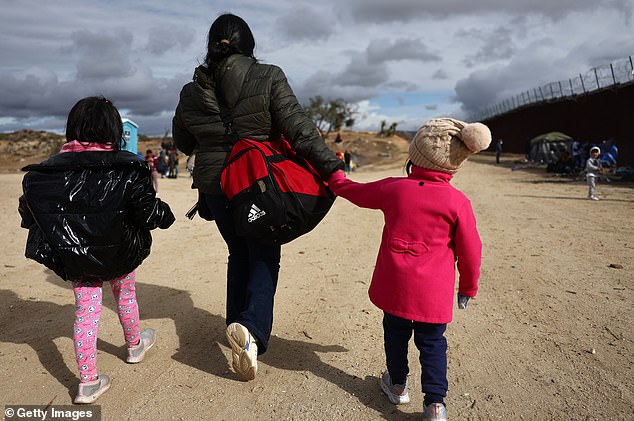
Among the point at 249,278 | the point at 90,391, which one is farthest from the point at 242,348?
the point at 90,391

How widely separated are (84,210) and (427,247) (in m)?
1.90

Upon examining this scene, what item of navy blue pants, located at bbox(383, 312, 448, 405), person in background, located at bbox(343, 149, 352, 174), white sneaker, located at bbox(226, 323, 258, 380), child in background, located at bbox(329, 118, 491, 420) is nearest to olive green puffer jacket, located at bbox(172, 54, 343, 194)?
child in background, located at bbox(329, 118, 491, 420)

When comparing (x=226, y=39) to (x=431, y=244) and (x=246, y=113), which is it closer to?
(x=246, y=113)

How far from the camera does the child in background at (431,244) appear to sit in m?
2.74

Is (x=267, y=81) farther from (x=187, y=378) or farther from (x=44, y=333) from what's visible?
(x=44, y=333)

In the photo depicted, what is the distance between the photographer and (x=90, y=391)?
118 inches

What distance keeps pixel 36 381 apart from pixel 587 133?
32486 mm

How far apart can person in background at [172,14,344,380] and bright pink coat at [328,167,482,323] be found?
55 cm

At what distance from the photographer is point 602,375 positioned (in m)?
3.30

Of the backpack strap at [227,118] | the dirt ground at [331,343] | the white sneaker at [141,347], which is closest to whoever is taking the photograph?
the dirt ground at [331,343]

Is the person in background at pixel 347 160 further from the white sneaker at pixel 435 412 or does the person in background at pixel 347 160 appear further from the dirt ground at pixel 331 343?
the white sneaker at pixel 435 412

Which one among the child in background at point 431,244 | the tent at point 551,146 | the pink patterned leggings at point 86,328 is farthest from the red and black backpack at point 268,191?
the tent at point 551,146

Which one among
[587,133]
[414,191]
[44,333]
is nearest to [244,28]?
[414,191]

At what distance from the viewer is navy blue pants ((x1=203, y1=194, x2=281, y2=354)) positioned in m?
3.18
